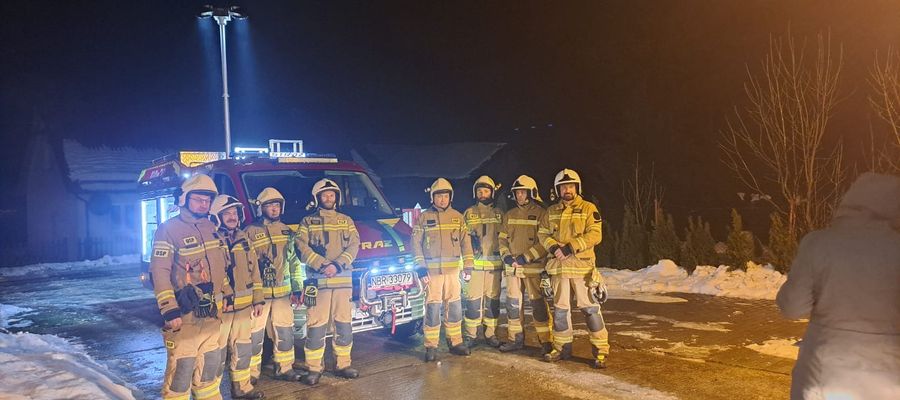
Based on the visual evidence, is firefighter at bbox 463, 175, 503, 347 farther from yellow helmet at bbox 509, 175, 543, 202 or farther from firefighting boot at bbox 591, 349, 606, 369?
firefighting boot at bbox 591, 349, 606, 369

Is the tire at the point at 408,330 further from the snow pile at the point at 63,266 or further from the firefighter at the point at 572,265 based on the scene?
the snow pile at the point at 63,266

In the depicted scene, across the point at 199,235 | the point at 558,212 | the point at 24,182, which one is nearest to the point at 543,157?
the point at 24,182

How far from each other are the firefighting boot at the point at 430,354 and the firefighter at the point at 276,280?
4.64ft

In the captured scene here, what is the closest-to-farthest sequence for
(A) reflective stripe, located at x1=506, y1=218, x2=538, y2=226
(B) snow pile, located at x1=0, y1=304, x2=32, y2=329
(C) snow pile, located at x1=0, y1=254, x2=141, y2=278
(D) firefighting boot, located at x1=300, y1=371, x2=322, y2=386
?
(D) firefighting boot, located at x1=300, y1=371, x2=322, y2=386 → (A) reflective stripe, located at x1=506, y1=218, x2=538, y2=226 → (B) snow pile, located at x1=0, y1=304, x2=32, y2=329 → (C) snow pile, located at x1=0, y1=254, x2=141, y2=278

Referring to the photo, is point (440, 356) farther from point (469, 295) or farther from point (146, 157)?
point (146, 157)

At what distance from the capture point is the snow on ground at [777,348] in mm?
6906

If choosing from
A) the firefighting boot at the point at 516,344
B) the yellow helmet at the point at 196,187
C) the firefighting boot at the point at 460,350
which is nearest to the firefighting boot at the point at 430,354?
the firefighting boot at the point at 460,350

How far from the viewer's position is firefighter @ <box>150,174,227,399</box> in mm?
4809

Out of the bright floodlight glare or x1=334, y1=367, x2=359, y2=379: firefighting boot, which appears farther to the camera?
the bright floodlight glare

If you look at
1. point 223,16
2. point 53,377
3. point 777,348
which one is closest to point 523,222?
point 777,348

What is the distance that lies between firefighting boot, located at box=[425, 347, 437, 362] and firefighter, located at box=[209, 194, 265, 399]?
188cm

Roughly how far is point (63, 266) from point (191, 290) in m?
19.6

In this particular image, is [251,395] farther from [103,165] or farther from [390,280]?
[103,165]

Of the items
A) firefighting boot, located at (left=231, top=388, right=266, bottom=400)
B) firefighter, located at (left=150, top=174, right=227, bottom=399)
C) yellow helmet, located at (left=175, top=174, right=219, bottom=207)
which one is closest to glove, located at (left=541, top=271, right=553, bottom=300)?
firefighting boot, located at (left=231, top=388, right=266, bottom=400)
